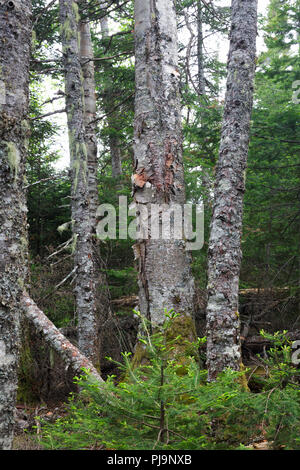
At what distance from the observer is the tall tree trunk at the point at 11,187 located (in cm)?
242

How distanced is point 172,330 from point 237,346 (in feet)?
2.29

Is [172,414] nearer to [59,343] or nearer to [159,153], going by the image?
[59,343]

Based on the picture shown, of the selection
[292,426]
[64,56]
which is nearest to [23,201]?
[292,426]

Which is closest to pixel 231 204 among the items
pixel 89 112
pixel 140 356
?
pixel 140 356

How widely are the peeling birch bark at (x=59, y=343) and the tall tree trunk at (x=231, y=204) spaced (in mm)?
1243

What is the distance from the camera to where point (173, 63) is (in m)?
4.40

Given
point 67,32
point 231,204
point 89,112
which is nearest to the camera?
point 231,204

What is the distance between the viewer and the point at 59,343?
4.14 meters

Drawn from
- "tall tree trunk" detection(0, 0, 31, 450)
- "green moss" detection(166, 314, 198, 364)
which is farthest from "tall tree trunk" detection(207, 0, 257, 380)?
"tall tree trunk" detection(0, 0, 31, 450)

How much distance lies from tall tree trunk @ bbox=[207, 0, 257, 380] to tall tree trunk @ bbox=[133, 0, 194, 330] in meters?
0.42

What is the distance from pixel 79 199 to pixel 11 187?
14.0 feet

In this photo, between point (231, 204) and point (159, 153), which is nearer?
point (231, 204)

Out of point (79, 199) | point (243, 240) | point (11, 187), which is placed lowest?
point (243, 240)

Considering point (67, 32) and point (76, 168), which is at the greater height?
point (67, 32)
